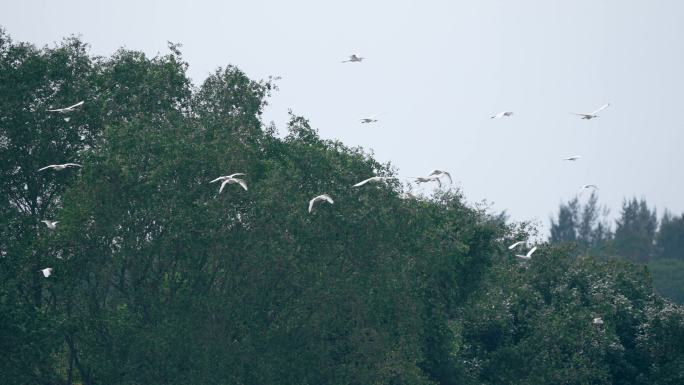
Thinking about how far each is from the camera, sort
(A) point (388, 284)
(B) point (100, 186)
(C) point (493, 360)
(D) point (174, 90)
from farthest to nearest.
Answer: (C) point (493, 360) < (D) point (174, 90) < (A) point (388, 284) < (B) point (100, 186)

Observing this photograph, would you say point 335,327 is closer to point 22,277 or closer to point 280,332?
point 280,332

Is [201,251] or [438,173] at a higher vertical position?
[438,173]

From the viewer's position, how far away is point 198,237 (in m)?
42.1

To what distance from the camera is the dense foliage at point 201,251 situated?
41781 mm

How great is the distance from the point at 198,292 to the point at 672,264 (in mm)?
120950

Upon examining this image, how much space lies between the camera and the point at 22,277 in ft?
141

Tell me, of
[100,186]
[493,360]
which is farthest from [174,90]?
[493,360]

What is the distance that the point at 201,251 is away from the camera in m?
42.8

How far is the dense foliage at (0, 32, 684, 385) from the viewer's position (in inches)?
1645

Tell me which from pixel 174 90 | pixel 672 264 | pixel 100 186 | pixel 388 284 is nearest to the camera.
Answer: pixel 100 186

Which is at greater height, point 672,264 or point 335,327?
point 672,264

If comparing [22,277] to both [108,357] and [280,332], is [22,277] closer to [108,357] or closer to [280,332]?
[108,357]

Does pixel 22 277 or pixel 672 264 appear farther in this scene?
pixel 672 264

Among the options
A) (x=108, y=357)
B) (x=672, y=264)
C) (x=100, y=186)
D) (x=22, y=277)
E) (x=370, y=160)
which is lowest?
(x=108, y=357)
